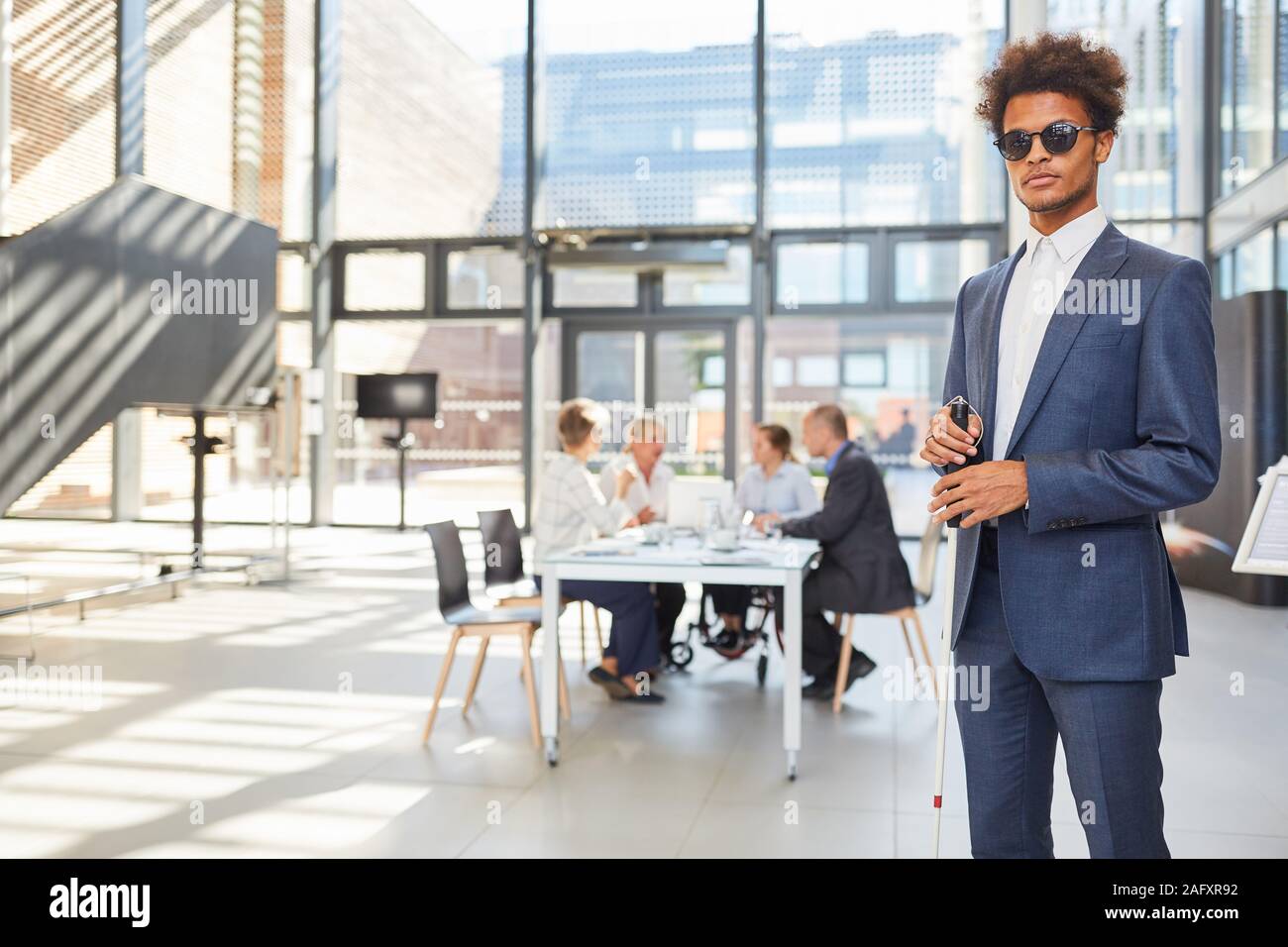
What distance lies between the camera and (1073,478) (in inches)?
58.5

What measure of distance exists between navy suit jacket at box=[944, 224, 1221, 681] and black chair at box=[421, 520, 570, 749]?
2.77m

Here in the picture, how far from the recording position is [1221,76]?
8828 mm

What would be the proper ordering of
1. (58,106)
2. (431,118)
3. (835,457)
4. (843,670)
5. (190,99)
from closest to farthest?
(843,670), (835,457), (58,106), (190,99), (431,118)

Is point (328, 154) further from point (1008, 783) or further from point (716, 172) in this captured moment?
point (1008, 783)

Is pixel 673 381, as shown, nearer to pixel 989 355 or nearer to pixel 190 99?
pixel 190 99

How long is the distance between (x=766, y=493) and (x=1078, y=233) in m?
4.24

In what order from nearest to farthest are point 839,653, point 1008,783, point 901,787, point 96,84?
point 1008,783
point 901,787
point 839,653
point 96,84

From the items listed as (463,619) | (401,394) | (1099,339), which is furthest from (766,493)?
(401,394)

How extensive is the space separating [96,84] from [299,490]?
4.84 metres

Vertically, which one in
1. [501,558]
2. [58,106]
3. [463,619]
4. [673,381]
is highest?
[58,106]

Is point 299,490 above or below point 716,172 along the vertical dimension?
below
